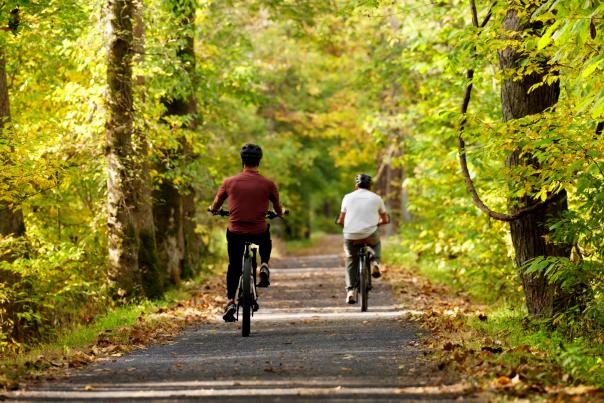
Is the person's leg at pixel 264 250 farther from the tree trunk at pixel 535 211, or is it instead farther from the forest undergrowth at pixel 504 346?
the tree trunk at pixel 535 211

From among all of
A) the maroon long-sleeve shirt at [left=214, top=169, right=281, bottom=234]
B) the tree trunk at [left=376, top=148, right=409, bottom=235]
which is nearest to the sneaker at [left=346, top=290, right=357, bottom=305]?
the maroon long-sleeve shirt at [left=214, top=169, right=281, bottom=234]

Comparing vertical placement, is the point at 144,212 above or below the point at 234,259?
above

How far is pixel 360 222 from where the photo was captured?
14.4 m

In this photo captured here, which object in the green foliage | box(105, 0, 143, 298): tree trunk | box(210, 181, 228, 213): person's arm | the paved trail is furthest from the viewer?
box(105, 0, 143, 298): tree trunk

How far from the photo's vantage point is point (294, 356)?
351 inches

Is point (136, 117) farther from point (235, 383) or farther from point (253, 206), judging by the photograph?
point (235, 383)

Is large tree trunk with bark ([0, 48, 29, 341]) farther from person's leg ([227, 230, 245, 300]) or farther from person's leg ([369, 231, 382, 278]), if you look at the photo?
person's leg ([369, 231, 382, 278])

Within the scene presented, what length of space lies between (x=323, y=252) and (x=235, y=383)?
134ft

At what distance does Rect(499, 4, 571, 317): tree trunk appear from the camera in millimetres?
11227

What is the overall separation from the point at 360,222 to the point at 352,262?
2.27 ft

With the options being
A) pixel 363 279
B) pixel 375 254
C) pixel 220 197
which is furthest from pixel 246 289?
pixel 375 254

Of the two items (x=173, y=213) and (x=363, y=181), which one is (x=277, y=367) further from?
(x=173, y=213)

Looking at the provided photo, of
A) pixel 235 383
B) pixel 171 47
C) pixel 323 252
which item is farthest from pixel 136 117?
pixel 323 252

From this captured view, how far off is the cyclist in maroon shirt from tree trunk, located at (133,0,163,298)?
4.45 metres
